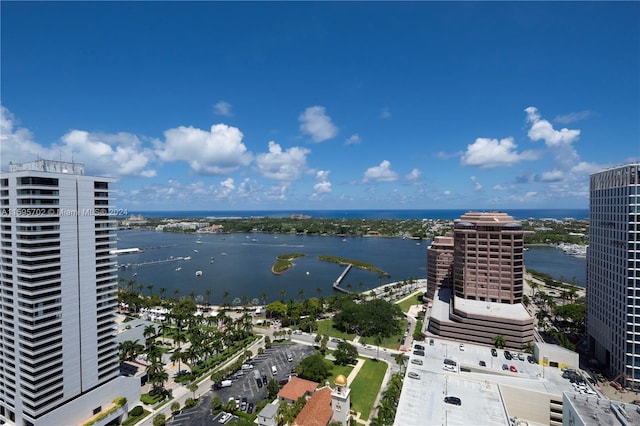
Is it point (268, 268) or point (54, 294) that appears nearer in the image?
point (54, 294)

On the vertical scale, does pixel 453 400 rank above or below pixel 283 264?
above

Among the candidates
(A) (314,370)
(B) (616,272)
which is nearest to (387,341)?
(A) (314,370)

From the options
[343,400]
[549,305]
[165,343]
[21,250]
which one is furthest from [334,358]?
[549,305]

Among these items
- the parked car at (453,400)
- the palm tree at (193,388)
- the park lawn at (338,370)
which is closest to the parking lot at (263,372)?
the palm tree at (193,388)

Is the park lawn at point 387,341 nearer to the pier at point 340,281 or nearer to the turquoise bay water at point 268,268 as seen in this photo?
the turquoise bay water at point 268,268

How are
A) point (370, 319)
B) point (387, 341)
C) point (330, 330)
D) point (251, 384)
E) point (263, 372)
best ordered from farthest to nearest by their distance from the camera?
point (330, 330), point (370, 319), point (387, 341), point (263, 372), point (251, 384)

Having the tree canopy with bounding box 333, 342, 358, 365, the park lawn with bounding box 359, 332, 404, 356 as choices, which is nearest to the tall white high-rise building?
the tree canopy with bounding box 333, 342, 358, 365

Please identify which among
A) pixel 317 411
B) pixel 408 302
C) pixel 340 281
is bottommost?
pixel 340 281

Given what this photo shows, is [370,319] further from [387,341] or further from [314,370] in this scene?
[314,370]
